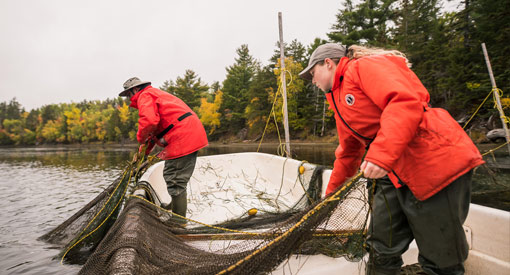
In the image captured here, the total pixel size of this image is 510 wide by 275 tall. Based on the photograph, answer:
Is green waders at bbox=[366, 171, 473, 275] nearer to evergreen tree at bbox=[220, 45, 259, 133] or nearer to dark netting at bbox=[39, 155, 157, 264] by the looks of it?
dark netting at bbox=[39, 155, 157, 264]

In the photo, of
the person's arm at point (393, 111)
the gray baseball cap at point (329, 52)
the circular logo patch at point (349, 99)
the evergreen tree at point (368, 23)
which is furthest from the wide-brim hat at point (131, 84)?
the evergreen tree at point (368, 23)

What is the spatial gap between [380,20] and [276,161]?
3148 cm

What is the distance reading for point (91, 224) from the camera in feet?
10.8

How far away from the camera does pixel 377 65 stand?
1437 millimetres

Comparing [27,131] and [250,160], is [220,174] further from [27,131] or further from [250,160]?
[27,131]

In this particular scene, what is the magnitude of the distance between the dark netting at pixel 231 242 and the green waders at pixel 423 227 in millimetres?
250

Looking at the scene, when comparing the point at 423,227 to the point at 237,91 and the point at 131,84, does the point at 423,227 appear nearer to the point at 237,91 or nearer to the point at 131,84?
the point at 131,84

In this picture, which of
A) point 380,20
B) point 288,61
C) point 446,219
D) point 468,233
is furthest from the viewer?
point 288,61

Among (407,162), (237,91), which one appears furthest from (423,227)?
(237,91)

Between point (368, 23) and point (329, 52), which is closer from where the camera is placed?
point (329, 52)

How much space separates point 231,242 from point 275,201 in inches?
86.4

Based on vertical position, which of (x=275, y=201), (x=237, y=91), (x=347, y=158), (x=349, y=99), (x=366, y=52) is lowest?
(x=275, y=201)

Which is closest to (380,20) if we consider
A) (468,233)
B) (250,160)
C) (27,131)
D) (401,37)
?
(401,37)

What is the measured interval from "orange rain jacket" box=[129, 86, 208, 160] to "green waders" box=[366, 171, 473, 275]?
2737mm
